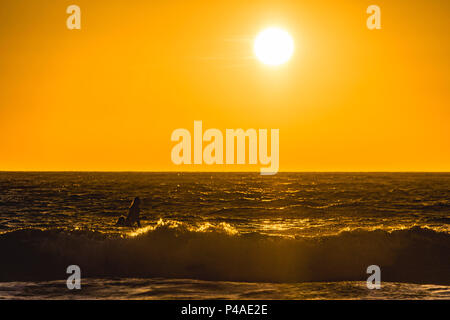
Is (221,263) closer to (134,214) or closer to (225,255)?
(225,255)

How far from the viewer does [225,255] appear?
1691cm

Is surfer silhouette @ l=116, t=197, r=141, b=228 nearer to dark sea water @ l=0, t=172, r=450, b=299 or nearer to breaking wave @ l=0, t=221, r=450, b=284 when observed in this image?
dark sea water @ l=0, t=172, r=450, b=299

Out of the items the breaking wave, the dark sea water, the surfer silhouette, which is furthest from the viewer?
the surfer silhouette

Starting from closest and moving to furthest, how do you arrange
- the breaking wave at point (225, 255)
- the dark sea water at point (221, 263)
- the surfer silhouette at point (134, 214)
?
the dark sea water at point (221, 263) → the breaking wave at point (225, 255) → the surfer silhouette at point (134, 214)

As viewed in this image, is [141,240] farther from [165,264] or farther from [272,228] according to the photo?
[272,228]

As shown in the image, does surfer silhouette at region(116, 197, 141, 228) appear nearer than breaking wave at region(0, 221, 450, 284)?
No

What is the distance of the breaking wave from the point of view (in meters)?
15.0

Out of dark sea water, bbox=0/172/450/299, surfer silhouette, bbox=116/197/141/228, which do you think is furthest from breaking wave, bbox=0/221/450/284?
surfer silhouette, bbox=116/197/141/228

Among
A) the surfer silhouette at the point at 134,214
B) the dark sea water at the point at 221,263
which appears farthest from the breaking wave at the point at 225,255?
the surfer silhouette at the point at 134,214

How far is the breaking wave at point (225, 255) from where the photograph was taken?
15.0 metres

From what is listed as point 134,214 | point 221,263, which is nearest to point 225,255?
point 221,263

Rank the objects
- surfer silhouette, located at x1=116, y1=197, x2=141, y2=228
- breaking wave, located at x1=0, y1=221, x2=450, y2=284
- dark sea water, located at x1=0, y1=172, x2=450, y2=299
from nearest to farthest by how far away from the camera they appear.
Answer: dark sea water, located at x1=0, y1=172, x2=450, y2=299
breaking wave, located at x1=0, y1=221, x2=450, y2=284
surfer silhouette, located at x1=116, y1=197, x2=141, y2=228

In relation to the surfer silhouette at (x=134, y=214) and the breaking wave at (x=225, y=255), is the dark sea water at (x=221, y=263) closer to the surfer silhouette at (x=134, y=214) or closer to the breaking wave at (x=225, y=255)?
the breaking wave at (x=225, y=255)
